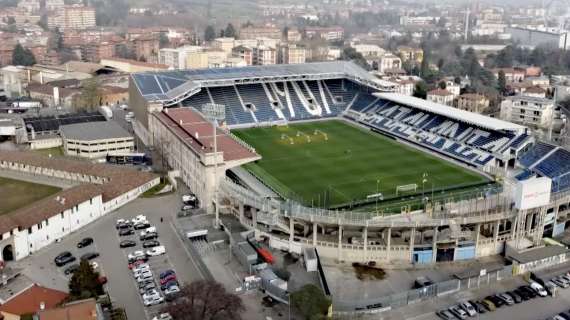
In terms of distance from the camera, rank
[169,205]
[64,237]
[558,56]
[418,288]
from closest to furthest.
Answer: [418,288] < [64,237] < [169,205] < [558,56]

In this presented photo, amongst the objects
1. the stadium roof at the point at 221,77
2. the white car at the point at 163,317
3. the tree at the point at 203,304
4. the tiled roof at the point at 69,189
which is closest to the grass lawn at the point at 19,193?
the tiled roof at the point at 69,189

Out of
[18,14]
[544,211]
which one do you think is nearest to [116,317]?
[544,211]

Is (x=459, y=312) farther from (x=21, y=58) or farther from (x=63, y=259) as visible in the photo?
(x=21, y=58)

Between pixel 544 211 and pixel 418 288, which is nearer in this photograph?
pixel 418 288

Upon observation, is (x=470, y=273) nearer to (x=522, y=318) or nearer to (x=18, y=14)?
(x=522, y=318)

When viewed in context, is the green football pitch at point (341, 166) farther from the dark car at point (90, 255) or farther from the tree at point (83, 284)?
the tree at point (83, 284)

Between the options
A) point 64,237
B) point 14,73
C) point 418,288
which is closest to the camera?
point 418,288

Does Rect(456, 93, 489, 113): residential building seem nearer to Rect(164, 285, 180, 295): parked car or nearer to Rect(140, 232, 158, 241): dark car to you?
Rect(140, 232, 158, 241): dark car

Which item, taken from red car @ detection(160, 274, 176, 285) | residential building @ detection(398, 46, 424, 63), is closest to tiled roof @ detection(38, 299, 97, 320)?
red car @ detection(160, 274, 176, 285)
